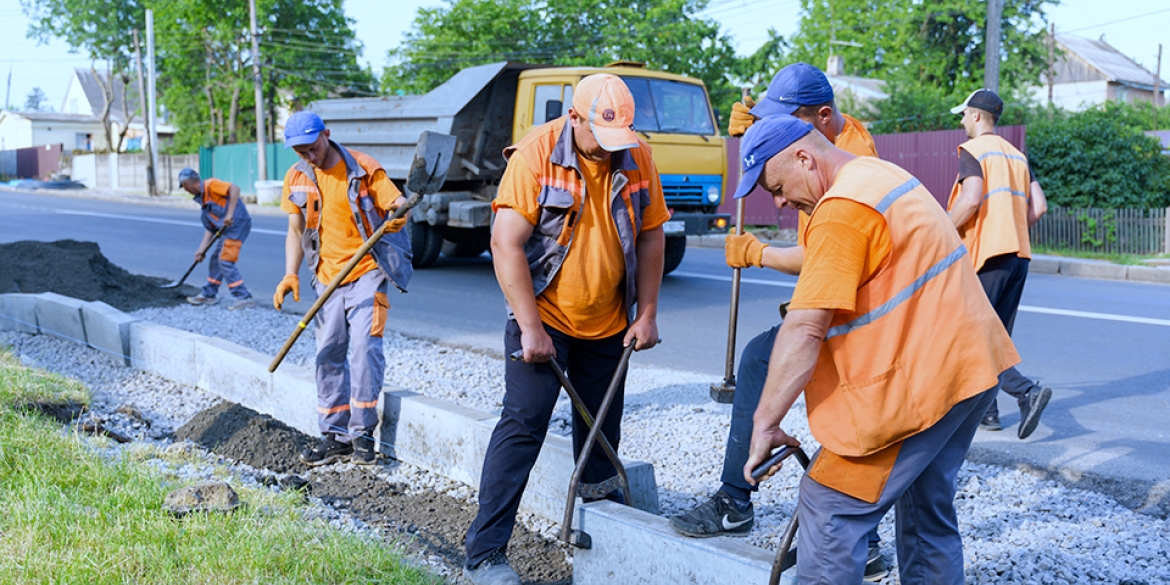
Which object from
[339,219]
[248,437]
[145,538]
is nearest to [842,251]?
[145,538]

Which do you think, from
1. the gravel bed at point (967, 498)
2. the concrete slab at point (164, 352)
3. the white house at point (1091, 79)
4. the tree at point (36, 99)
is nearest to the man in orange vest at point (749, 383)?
the gravel bed at point (967, 498)

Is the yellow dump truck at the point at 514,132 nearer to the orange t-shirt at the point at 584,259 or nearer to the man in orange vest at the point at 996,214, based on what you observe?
the man in orange vest at the point at 996,214

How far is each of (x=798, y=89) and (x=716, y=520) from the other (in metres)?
1.51

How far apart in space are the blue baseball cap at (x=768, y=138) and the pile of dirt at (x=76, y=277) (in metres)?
8.55

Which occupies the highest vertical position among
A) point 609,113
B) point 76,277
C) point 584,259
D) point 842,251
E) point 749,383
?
point 609,113

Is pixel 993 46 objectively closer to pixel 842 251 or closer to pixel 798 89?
pixel 798 89

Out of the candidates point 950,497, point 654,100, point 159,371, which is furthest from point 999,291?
point 654,100

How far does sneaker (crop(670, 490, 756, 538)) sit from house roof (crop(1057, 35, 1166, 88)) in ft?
183

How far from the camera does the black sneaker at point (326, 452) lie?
4844mm

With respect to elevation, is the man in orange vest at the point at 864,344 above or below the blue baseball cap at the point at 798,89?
below

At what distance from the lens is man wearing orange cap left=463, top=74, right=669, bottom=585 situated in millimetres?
3236

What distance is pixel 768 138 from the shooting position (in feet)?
7.79

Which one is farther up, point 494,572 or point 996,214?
point 996,214

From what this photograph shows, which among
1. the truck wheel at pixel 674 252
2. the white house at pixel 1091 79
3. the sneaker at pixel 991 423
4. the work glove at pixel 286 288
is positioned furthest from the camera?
the white house at pixel 1091 79
